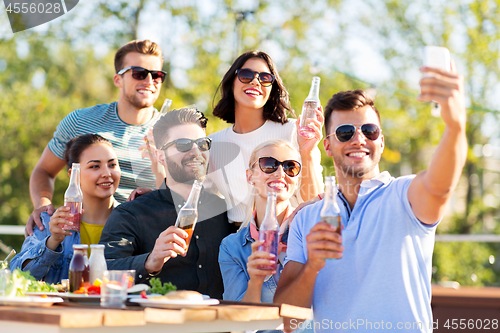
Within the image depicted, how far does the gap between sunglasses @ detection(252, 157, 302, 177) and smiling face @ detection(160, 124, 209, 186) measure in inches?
24.8

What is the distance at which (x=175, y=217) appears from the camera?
12.8 ft

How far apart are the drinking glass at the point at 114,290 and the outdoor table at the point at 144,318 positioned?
13 centimetres

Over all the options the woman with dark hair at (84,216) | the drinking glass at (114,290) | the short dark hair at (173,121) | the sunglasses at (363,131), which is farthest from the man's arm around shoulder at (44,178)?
the sunglasses at (363,131)

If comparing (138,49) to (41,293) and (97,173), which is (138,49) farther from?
(41,293)

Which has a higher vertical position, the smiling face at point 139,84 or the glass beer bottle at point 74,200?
the smiling face at point 139,84

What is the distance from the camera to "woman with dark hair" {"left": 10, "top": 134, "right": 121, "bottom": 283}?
3.90 metres

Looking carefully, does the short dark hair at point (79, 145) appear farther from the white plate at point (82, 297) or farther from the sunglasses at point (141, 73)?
the white plate at point (82, 297)

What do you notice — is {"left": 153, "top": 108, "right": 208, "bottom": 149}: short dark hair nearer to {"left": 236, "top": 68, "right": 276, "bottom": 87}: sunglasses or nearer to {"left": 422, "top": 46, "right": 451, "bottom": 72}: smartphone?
{"left": 236, "top": 68, "right": 276, "bottom": 87}: sunglasses

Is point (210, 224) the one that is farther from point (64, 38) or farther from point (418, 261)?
point (64, 38)

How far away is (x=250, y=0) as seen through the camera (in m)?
17.5

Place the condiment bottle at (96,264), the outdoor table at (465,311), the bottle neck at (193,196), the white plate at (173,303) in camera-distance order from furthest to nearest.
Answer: the outdoor table at (465,311), the bottle neck at (193,196), the condiment bottle at (96,264), the white plate at (173,303)

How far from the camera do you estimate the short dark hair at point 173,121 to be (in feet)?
13.4

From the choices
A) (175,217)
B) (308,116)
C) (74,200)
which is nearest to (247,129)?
(308,116)

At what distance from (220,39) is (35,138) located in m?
6.64
